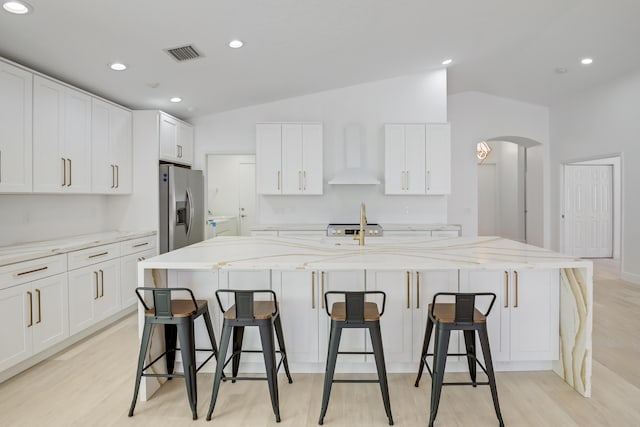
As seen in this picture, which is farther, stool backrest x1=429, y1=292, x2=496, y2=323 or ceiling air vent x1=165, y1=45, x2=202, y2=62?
ceiling air vent x1=165, y1=45, x2=202, y2=62

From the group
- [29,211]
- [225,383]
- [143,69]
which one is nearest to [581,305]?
[225,383]

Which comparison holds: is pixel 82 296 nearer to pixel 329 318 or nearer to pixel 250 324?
pixel 250 324

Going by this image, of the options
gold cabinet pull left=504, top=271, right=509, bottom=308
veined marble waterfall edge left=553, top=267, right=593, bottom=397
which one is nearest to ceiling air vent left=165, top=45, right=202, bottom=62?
gold cabinet pull left=504, top=271, right=509, bottom=308

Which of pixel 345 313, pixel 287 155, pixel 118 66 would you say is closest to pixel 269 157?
pixel 287 155

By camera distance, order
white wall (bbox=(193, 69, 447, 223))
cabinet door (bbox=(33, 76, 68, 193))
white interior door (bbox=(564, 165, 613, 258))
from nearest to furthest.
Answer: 1. cabinet door (bbox=(33, 76, 68, 193))
2. white wall (bbox=(193, 69, 447, 223))
3. white interior door (bbox=(564, 165, 613, 258))

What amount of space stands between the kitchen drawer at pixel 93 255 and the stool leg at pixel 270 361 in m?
2.03

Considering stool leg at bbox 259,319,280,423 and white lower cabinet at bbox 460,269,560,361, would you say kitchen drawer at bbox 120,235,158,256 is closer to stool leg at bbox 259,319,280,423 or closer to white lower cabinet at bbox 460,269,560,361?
stool leg at bbox 259,319,280,423

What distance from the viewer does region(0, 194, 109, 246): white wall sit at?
10.4 ft

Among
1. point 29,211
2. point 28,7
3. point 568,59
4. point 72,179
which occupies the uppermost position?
point 568,59

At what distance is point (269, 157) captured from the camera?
200 inches

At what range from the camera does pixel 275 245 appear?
2830 mm

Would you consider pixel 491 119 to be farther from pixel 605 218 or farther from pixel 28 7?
pixel 28 7

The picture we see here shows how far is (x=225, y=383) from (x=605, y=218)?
319 inches

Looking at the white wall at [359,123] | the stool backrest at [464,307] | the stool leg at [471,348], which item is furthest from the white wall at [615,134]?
the stool backrest at [464,307]
